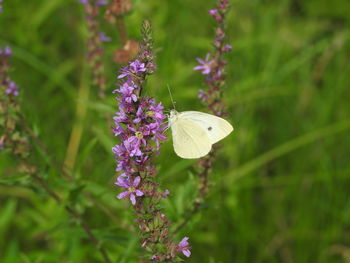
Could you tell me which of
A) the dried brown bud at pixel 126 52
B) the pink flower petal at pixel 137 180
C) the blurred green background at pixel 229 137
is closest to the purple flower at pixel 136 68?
the pink flower petal at pixel 137 180

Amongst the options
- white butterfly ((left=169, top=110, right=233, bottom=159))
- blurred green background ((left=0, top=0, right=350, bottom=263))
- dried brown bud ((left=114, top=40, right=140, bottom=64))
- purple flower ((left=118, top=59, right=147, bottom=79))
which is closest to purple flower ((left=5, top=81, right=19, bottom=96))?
blurred green background ((left=0, top=0, right=350, bottom=263))

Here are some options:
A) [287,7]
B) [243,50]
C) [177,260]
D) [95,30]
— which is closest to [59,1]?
[95,30]

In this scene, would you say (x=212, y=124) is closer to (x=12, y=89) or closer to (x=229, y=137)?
(x=12, y=89)

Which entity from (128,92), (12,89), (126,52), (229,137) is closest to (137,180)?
(128,92)

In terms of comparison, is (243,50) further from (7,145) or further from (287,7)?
(7,145)

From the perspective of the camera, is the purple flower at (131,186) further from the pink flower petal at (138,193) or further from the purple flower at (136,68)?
the purple flower at (136,68)

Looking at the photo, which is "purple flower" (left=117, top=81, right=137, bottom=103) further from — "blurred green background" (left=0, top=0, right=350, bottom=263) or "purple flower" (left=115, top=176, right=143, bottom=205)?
"blurred green background" (left=0, top=0, right=350, bottom=263)

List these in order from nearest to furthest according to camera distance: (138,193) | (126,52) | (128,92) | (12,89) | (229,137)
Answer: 1. (128,92)
2. (138,193)
3. (12,89)
4. (126,52)
5. (229,137)
